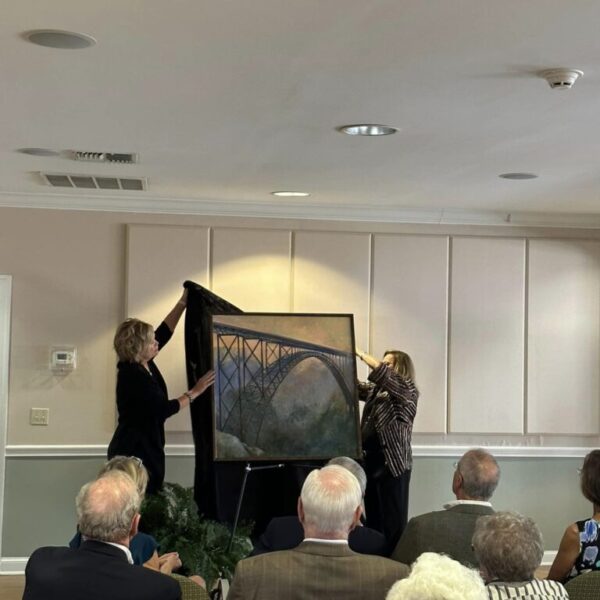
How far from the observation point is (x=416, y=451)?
6719mm

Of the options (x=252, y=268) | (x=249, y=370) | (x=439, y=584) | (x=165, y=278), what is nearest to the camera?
(x=439, y=584)

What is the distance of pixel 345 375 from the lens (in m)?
5.41

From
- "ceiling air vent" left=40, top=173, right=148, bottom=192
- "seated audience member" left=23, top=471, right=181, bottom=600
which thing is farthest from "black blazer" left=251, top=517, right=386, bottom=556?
"ceiling air vent" left=40, top=173, right=148, bottom=192

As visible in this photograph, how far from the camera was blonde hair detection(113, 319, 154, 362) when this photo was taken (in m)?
5.02

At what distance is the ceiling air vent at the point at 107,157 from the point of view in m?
4.87

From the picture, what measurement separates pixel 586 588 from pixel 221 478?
2.70 m

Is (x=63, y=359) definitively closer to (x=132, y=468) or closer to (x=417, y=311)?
(x=417, y=311)

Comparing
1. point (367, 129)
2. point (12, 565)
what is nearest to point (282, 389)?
point (367, 129)

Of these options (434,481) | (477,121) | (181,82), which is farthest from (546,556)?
(181,82)

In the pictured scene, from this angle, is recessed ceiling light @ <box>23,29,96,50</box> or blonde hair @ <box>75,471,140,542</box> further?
recessed ceiling light @ <box>23,29,96,50</box>

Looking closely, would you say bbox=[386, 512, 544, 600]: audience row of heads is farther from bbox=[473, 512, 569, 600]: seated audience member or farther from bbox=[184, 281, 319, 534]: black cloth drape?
bbox=[184, 281, 319, 534]: black cloth drape

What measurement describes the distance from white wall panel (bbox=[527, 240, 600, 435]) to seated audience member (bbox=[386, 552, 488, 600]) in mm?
4959

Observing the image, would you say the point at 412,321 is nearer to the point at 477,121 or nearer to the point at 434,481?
the point at 434,481

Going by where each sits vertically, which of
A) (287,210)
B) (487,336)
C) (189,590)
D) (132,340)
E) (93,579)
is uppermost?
(287,210)
